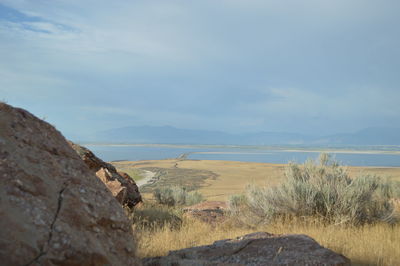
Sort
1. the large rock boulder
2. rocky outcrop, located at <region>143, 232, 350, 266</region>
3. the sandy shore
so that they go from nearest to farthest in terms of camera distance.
→ the large rock boulder → rocky outcrop, located at <region>143, 232, 350, 266</region> → the sandy shore

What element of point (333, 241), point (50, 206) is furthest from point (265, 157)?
point (50, 206)

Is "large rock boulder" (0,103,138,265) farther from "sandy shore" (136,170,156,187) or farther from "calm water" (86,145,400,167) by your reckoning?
"calm water" (86,145,400,167)

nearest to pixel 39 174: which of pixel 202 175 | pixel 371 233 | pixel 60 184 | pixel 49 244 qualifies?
pixel 60 184

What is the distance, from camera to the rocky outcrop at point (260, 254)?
12.1 feet

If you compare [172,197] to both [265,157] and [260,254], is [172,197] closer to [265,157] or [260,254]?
[260,254]

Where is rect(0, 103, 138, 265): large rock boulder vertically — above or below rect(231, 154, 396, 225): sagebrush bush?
above

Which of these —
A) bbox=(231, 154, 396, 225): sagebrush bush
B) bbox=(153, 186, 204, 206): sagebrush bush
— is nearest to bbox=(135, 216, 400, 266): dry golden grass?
bbox=(231, 154, 396, 225): sagebrush bush

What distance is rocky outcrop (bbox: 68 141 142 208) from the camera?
26.4ft

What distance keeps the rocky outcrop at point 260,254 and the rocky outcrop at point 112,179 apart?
3959 millimetres

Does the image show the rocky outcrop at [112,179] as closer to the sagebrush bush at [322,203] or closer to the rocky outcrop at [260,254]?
the sagebrush bush at [322,203]

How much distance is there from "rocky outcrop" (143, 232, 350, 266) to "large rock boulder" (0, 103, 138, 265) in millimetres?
961

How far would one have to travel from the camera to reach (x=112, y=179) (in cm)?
865

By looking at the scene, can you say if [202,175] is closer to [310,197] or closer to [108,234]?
[310,197]

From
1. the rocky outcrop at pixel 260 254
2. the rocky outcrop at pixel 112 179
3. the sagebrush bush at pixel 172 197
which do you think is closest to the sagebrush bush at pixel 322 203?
the rocky outcrop at pixel 112 179
